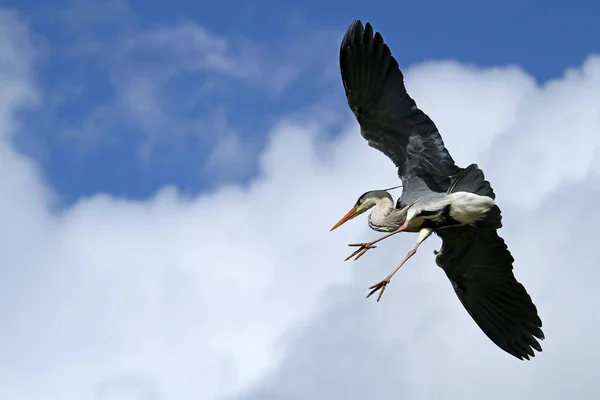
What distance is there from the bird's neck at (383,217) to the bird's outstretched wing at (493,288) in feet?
3.73

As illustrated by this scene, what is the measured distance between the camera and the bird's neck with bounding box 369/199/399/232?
632 inches

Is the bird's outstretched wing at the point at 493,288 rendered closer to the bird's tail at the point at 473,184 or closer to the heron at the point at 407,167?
the heron at the point at 407,167

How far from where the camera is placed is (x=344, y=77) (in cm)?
1559

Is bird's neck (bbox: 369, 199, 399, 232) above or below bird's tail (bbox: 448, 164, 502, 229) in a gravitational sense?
above

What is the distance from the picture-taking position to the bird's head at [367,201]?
16.5 meters

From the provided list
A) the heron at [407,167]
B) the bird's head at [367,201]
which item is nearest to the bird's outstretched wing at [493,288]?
the heron at [407,167]

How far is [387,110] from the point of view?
50.5ft

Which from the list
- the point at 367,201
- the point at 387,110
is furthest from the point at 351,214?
the point at 387,110

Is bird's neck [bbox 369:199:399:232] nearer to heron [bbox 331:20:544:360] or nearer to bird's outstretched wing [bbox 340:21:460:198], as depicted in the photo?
heron [bbox 331:20:544:360]

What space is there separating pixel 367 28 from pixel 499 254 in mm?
3948

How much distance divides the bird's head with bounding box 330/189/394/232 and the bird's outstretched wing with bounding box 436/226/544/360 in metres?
1.13

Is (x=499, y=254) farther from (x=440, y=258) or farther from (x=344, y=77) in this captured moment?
(x=344, y=77)

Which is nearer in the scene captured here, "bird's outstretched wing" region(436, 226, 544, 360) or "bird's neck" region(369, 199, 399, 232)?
"bird's neck" region(369, 199, 399, 232)

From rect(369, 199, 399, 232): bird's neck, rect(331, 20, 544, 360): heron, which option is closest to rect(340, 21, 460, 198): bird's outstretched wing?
rect(331, 20, 544, 360): heron
